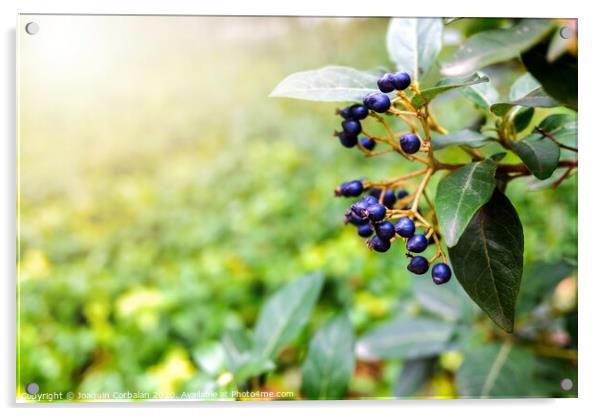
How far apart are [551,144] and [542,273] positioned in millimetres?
558

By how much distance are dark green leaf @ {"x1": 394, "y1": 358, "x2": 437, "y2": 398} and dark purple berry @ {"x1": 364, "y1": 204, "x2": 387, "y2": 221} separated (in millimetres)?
720

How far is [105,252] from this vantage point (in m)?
1.99

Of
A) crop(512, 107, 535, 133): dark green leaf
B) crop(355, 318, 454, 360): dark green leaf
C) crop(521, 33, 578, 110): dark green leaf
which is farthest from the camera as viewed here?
crop(355, 318, 454, 360): dark green leaf

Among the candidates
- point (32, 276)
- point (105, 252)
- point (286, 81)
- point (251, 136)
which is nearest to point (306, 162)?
point (251, 136)

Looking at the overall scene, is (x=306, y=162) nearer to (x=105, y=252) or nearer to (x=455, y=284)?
(x=105, y=252)

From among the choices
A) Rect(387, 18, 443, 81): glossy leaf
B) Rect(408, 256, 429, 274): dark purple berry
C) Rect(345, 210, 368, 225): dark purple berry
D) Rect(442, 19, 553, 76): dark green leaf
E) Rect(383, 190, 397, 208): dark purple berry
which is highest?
Rect(387, 18, 443, 81): glossy leaf

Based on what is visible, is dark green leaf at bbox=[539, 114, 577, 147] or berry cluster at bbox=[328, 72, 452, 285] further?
dark green leaf at bbox=[539, 114, 577, 147]

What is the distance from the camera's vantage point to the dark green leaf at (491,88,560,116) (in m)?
0.57

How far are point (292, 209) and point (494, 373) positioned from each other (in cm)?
125

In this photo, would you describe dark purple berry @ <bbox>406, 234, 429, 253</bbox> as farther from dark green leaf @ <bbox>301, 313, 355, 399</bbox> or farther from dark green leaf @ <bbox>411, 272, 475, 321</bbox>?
dark green leaf @ <bbox>411, 272, 475, 321</bbox>

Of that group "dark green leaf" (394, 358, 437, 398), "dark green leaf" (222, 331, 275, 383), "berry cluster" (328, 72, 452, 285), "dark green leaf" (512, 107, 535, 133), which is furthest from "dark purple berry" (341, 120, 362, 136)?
"dark green leaf" (394, 358, 437, 398)

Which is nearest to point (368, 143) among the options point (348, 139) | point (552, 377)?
point (348, 139)

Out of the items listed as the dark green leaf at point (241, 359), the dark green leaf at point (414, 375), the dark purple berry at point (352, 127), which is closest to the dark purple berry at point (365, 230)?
the dark purple berry at point (352, 127)

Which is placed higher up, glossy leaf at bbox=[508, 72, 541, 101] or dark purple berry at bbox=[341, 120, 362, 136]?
glossy leaf at bbox=[508, 72, 541, 101]
